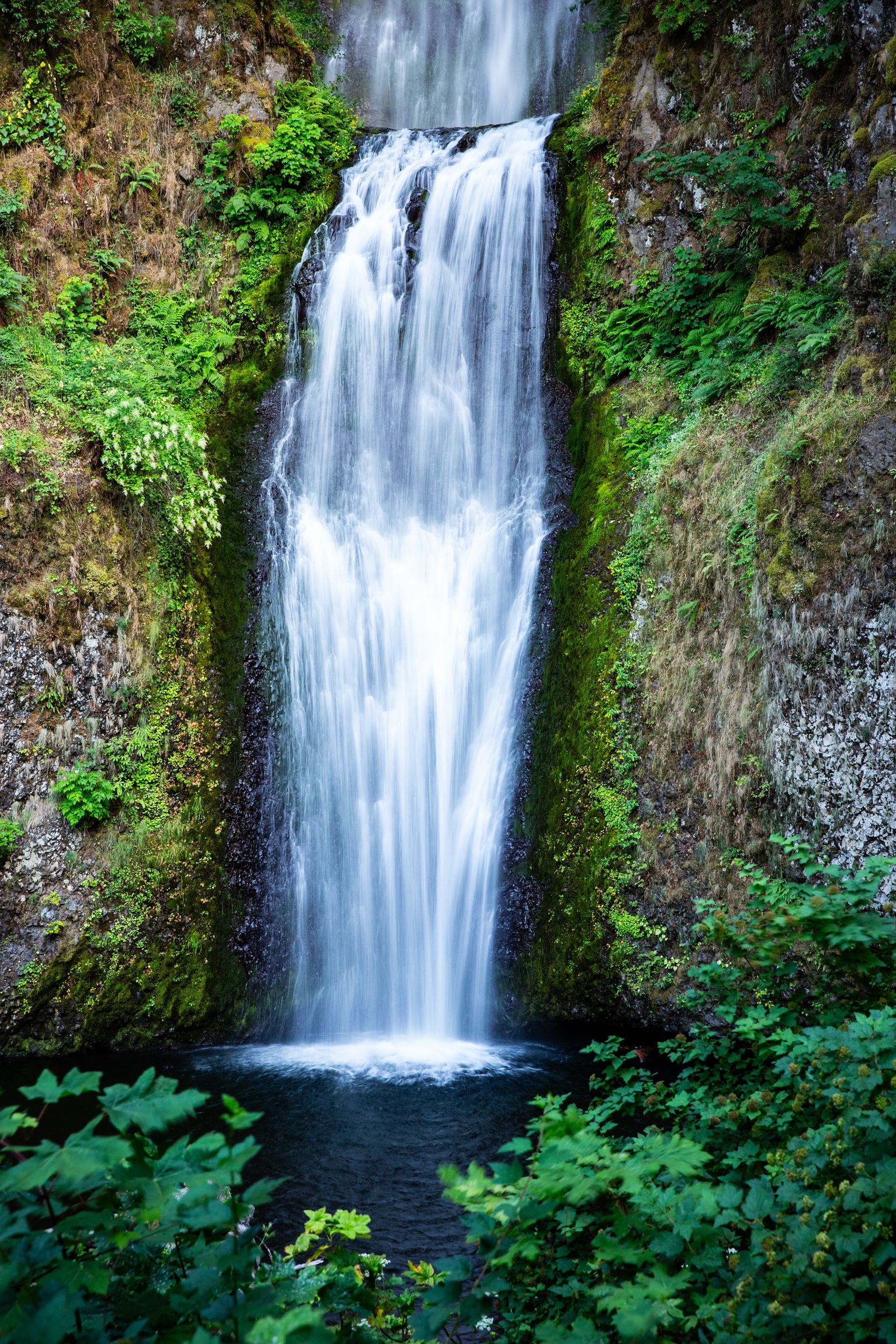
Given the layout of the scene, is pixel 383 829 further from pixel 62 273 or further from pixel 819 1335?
pixel 62 273

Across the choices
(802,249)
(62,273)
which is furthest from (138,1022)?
(802,249)

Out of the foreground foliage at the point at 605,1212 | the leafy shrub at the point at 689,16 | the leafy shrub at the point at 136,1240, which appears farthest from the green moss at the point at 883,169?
the leafy shrub at the point at 136,1240

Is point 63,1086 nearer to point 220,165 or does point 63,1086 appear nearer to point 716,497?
point 716,497

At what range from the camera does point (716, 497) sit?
7.70m

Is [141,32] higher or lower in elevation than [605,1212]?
higher

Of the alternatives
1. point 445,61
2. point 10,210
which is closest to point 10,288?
point 10,210

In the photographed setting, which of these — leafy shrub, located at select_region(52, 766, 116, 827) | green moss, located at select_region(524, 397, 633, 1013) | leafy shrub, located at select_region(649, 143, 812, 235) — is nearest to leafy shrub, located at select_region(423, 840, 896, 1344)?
green moss, located at select_region(524, 397, 633, 1013)

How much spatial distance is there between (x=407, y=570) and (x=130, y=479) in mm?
2957

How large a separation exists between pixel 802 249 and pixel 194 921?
28.2ft

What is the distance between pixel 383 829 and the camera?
8.61m

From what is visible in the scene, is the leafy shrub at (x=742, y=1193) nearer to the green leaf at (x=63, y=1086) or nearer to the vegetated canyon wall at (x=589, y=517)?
the green leaf at (x=63, y=1086)

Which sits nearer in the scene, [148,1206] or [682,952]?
[148,1206]

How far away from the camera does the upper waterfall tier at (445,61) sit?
56.7 feet

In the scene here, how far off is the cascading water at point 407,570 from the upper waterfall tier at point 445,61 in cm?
685
